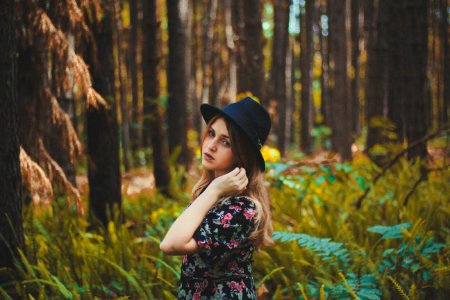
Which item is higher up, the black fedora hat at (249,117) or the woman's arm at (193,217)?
the black fedora hat at (249,117)

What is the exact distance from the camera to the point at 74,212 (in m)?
5.45

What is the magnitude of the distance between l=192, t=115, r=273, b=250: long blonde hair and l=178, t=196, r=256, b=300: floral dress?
0.18 ft

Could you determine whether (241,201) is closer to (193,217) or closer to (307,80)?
(193,217)

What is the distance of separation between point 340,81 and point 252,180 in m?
8.16

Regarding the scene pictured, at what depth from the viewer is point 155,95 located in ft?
25.5

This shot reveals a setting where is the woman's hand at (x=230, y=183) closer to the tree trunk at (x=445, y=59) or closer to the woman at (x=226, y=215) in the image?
the woman at (x=226, y=215)

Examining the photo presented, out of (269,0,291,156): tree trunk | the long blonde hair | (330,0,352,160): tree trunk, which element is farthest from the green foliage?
(269,0,291,156): tree trunk

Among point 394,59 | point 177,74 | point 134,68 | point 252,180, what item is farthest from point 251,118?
point 134,68

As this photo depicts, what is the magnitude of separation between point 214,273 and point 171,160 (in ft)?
19.3

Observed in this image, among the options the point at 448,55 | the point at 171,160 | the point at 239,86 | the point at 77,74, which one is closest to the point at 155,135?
the point at 171,160

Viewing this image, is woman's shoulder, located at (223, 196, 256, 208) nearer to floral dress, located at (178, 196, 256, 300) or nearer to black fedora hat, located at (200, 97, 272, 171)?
floral dress, located at (178, 196, 256, 300)

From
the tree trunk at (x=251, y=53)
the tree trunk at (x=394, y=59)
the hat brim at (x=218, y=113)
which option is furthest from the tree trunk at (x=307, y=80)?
the hat brim at (x=218, y=113)

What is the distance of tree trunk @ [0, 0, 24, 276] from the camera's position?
2.95 m

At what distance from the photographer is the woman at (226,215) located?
2.03 meters
